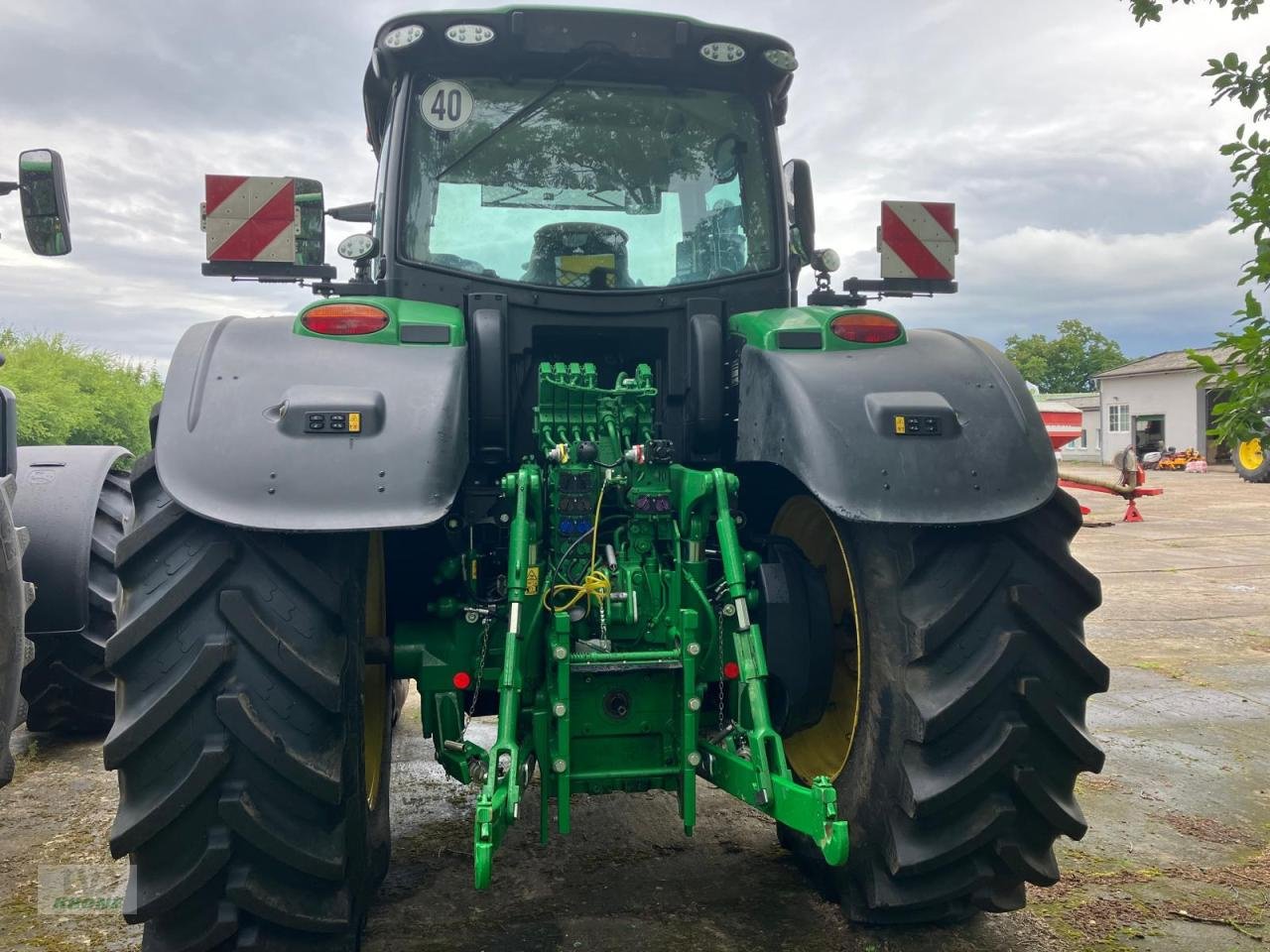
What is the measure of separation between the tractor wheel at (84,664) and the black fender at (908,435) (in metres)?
3.27

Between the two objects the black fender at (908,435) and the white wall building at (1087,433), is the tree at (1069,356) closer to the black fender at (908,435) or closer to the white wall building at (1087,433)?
the white wall building at (1087,433)

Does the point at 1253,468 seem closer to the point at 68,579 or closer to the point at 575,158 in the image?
the point at 575,158

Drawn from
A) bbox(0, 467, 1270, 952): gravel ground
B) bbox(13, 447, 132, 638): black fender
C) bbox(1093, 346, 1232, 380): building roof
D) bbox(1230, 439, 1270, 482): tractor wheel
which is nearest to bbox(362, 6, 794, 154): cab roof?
bbox(13, 447, 132, 638): black fender

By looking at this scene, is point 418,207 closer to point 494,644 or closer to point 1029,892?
point 494,644

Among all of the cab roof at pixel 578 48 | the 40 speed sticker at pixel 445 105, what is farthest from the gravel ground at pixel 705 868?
the cab roof at pixel 578 48

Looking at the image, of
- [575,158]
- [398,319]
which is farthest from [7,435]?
[575,158]

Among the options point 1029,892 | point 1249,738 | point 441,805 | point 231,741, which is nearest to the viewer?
point 231,741

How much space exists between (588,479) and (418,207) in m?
1.12

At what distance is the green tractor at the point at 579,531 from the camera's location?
7.73 ft

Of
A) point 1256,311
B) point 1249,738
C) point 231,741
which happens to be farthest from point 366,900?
point 1249,738

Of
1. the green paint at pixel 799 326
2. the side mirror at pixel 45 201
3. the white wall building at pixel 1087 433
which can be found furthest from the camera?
the white wall building at pixel 1087 433

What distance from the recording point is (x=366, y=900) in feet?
9.06

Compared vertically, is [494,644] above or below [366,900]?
above

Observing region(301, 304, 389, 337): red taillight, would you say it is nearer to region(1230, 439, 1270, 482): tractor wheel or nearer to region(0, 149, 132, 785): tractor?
region(0, 149, 132, 785): tractor
